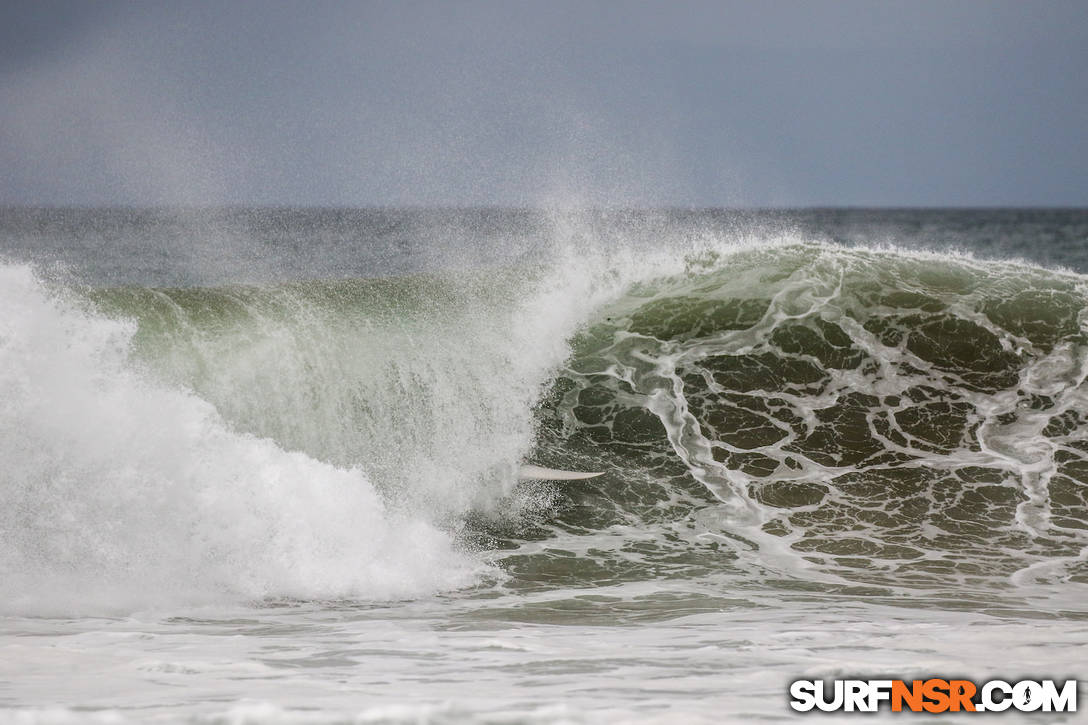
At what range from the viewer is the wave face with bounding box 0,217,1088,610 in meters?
6.97

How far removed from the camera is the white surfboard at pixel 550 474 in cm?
910

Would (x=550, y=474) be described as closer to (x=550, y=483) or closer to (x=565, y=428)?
(x=550, y=483)

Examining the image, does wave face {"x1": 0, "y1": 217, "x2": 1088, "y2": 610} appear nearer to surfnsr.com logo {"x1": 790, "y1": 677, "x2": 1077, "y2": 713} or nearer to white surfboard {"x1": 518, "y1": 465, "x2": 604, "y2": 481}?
white surfboard {"x1": 518, "y1": 465, "x2": 604, "y2": 481}

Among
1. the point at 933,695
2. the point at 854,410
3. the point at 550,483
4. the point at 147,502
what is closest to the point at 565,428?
the point at 550,483

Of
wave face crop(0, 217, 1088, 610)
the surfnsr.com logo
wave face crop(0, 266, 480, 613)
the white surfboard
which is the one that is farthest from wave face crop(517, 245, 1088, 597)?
the surfnsr.com logo

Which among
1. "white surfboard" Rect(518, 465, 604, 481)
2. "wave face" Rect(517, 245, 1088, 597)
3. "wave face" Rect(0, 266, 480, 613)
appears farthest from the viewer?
"white surfboard" Rect(518, 465, 604, 481)

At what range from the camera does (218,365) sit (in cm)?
979

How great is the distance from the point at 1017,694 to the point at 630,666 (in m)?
1.52

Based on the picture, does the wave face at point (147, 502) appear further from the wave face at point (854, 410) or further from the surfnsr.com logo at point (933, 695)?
the surfnsr.com logo at point (933, 695)

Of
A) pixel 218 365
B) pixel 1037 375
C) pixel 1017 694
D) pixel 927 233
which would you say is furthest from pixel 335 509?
pixel 927 233

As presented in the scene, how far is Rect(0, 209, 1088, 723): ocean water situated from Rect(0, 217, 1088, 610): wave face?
A: 0.11ft

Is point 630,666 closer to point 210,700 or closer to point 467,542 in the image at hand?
point 210,700

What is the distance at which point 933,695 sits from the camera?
3.91 meters

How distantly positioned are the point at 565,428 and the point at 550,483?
1015 mm
